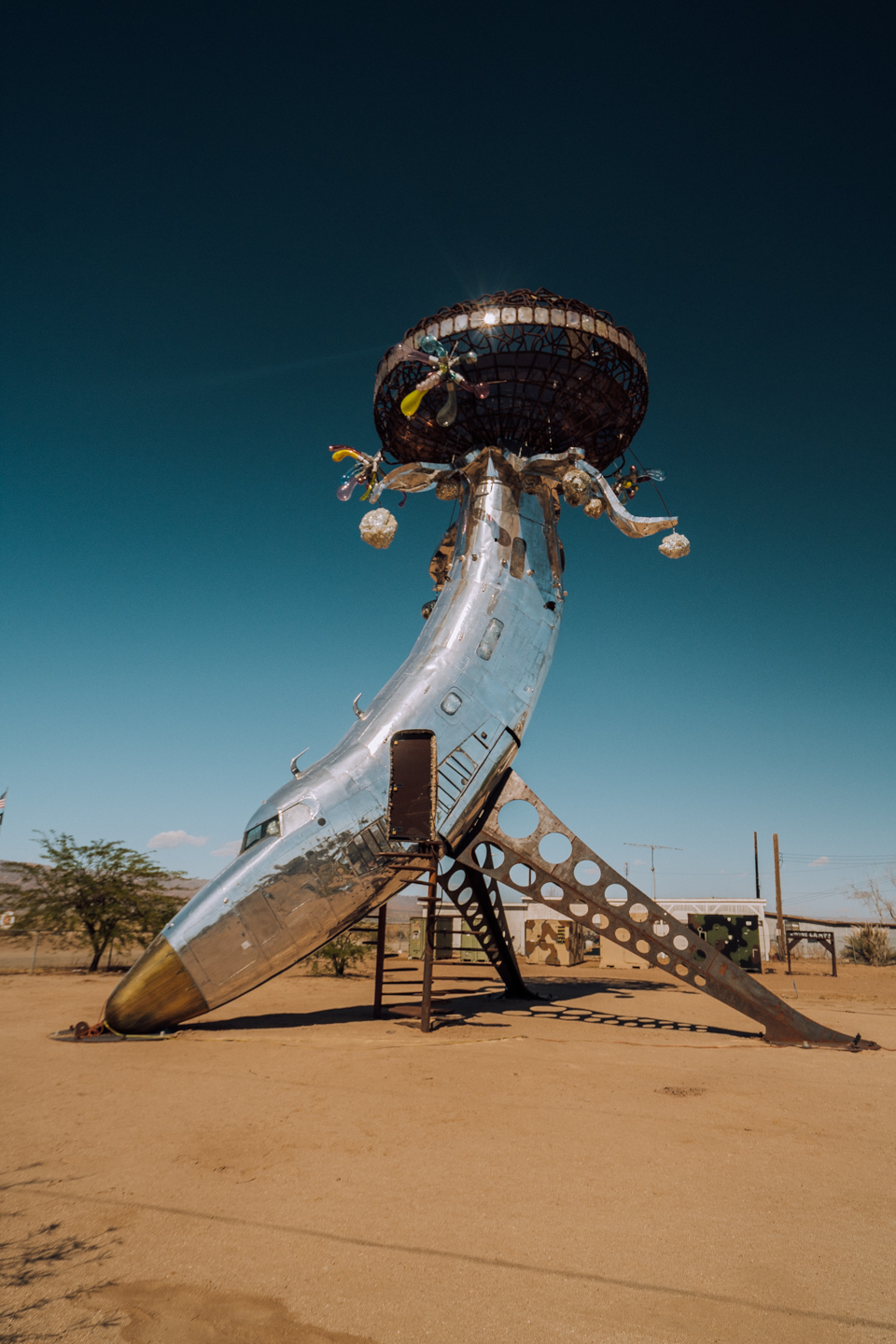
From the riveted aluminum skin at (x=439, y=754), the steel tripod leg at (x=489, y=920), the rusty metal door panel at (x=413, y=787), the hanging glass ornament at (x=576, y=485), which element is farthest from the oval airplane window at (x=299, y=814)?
the hanging glass ornament at (x=576, y=485)

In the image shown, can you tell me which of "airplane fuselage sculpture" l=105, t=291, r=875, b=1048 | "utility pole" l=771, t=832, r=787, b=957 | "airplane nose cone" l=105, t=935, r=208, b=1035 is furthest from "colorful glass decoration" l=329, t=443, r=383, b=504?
"utility pole" l=771, t=832, r=787, b=957

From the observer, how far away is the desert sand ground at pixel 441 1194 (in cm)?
410

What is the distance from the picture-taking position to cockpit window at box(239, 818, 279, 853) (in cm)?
1252

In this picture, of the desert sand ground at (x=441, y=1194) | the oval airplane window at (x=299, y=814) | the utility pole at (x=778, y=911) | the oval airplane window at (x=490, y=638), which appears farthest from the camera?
the utility pole at (x=778, y=911)

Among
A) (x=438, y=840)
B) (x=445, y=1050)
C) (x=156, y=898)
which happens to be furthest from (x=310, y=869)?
(x=156, y=898)

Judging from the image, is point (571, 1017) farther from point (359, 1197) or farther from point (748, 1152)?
point (359, 1197)

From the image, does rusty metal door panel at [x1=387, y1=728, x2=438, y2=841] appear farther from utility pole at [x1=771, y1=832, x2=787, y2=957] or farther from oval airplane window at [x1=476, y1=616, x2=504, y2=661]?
utility pole at [x1=771, y1=832, x2=787, y2=957]

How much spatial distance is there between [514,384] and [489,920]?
12318mm

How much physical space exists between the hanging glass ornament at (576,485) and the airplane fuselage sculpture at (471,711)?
4 cm

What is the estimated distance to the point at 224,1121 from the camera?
298 inches

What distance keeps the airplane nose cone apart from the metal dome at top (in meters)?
11.3

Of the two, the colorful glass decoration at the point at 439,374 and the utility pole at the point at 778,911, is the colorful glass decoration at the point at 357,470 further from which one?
the utility pole at the point at 778,911

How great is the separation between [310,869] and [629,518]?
408 inches

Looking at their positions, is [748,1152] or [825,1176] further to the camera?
[748,1152]
